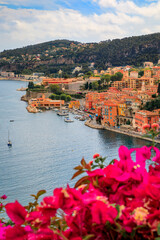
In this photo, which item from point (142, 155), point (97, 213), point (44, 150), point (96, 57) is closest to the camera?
point (97, 213)

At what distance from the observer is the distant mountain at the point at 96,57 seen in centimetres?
3444

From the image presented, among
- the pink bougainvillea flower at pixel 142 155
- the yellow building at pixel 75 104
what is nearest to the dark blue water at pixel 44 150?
the yellow building at pixel 75 104

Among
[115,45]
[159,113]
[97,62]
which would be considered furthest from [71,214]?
[115,45]

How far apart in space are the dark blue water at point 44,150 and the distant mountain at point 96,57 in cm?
2129

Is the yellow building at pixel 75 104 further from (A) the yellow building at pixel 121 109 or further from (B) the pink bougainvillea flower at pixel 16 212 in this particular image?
(B) the pink bougainvillea flower at pixel 16 212

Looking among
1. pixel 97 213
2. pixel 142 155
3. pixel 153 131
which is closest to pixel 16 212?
pixel 97 213

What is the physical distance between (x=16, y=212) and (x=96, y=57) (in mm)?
40879

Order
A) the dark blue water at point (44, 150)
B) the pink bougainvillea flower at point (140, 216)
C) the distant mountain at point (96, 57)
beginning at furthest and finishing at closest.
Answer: the distant mountain at point (96, 57) < the dark blue water at point (44, 150) < the pink bougainvillea flower at point (140, 216)

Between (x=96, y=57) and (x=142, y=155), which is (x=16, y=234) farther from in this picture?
(x=96, y=57)

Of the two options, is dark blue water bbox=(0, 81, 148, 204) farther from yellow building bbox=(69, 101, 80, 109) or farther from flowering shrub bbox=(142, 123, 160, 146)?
flowering shrub bbox=(142, 123, 160, 146)

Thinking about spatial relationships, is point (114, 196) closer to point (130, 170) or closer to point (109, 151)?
point (130, 170)

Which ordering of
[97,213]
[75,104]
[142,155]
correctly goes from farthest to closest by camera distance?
[75,104] → [142,155] → [97,213]

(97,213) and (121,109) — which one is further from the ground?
(97,213)

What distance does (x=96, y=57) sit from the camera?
40375 millimetres
